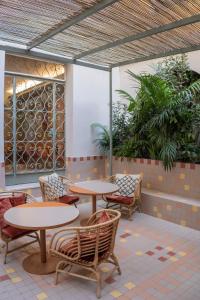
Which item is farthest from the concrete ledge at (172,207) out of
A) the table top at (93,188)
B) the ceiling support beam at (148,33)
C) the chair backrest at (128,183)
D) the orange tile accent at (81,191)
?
the ceiling support beam at (148,33)

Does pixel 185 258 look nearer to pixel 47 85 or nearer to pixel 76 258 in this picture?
pixel 76 258

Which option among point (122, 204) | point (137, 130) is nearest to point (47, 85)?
point (137, 130)

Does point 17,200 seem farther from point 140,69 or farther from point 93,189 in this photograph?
point 140,69

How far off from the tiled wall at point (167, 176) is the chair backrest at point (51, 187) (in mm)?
1667

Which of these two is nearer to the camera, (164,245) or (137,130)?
(164,245)

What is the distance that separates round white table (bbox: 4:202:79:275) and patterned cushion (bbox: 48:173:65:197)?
121 centimetres

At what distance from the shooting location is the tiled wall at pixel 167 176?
483cm

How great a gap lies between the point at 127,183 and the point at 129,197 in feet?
0.98

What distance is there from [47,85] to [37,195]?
7.76 feet

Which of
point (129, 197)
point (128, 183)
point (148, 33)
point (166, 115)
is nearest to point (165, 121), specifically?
Result: point (166, 115)

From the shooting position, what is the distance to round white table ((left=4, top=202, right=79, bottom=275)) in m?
2.91

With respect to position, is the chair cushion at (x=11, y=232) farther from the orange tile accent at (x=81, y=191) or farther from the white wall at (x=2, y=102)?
the white wall at (x=2, y=102)

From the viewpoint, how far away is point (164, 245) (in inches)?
153

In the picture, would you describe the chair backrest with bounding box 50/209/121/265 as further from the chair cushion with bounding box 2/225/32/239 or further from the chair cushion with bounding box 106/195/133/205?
the chair cushion with bounding box 106/195/133/205
